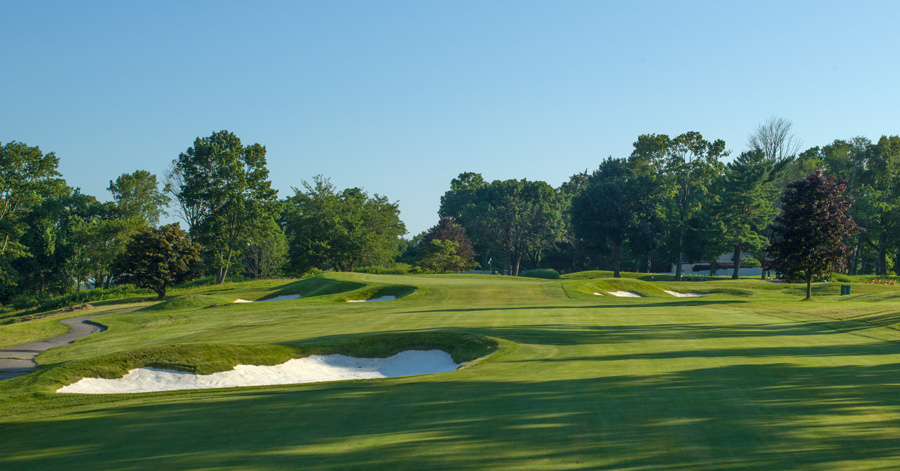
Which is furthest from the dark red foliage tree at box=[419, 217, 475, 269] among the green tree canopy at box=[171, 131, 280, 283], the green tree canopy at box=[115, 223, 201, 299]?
the green tree canopy at box=[115, 223, 201, 299]

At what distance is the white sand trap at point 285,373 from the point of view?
41.8ft

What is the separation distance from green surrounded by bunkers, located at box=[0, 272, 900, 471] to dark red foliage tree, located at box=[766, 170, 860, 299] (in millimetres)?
12157

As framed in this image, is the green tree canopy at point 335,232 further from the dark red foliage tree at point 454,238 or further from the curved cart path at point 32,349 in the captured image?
the curved cart path at point 32,349

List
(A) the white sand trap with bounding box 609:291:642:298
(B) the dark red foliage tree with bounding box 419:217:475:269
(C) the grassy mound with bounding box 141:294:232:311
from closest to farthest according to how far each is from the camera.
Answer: (C) the grassy mound with bounding box 141:294:232:311, (A) the white sand trap with bounding box 609:291:642:298, (B) the dark red foliage tree with bounding box 419:217:475:269

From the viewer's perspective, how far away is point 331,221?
59531 mm

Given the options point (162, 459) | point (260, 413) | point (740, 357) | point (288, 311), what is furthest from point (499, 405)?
point (288, 311)

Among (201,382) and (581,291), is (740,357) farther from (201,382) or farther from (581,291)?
(581,291)

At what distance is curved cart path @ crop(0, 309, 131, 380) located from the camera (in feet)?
58.0

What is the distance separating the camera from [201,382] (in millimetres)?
13250

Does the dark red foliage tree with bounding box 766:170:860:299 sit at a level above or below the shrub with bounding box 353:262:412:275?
above

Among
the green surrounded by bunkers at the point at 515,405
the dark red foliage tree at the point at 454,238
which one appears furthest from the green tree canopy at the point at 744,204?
the green surrounded by bunkers at the point at 515,405

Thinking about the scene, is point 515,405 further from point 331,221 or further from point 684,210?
point 684,210

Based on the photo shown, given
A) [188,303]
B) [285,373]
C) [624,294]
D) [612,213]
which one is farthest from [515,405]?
→ [612,213]

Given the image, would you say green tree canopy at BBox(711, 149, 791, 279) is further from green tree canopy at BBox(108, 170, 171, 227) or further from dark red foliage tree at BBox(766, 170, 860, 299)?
green tree canopy at BBox(108, 170, 171, 227)
